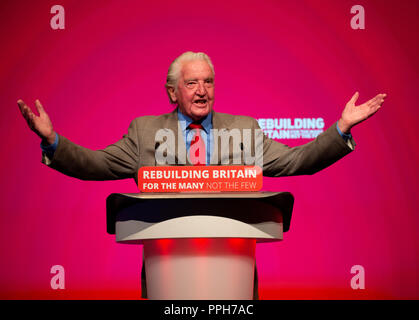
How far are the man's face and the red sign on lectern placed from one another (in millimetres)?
476

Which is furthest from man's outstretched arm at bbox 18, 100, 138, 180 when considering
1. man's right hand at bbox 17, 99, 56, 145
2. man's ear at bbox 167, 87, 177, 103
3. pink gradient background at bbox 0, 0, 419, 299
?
pink gradient background at bbox 0, 0, 419, 299

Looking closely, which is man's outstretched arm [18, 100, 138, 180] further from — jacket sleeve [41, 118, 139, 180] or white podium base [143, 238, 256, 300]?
white podium base [143, 238, 256, 300]

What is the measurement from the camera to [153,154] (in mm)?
2404

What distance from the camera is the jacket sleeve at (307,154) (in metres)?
2.27

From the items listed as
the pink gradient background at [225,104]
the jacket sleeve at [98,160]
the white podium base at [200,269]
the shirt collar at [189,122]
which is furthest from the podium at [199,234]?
the pink gradient background at [225,104]

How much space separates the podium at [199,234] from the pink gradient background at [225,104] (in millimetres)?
1483

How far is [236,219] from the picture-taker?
1.91 meters

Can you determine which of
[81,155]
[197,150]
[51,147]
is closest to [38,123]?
[51,147]

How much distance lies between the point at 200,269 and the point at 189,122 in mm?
700

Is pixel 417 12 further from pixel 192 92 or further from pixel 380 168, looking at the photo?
pixel 192 92

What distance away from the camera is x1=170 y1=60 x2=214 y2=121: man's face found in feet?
7.87

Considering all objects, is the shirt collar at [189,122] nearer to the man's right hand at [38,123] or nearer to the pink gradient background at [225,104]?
the man's right hand at [38,123]

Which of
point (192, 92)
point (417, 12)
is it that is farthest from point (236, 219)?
point (417, 12)

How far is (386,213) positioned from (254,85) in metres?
0.94
